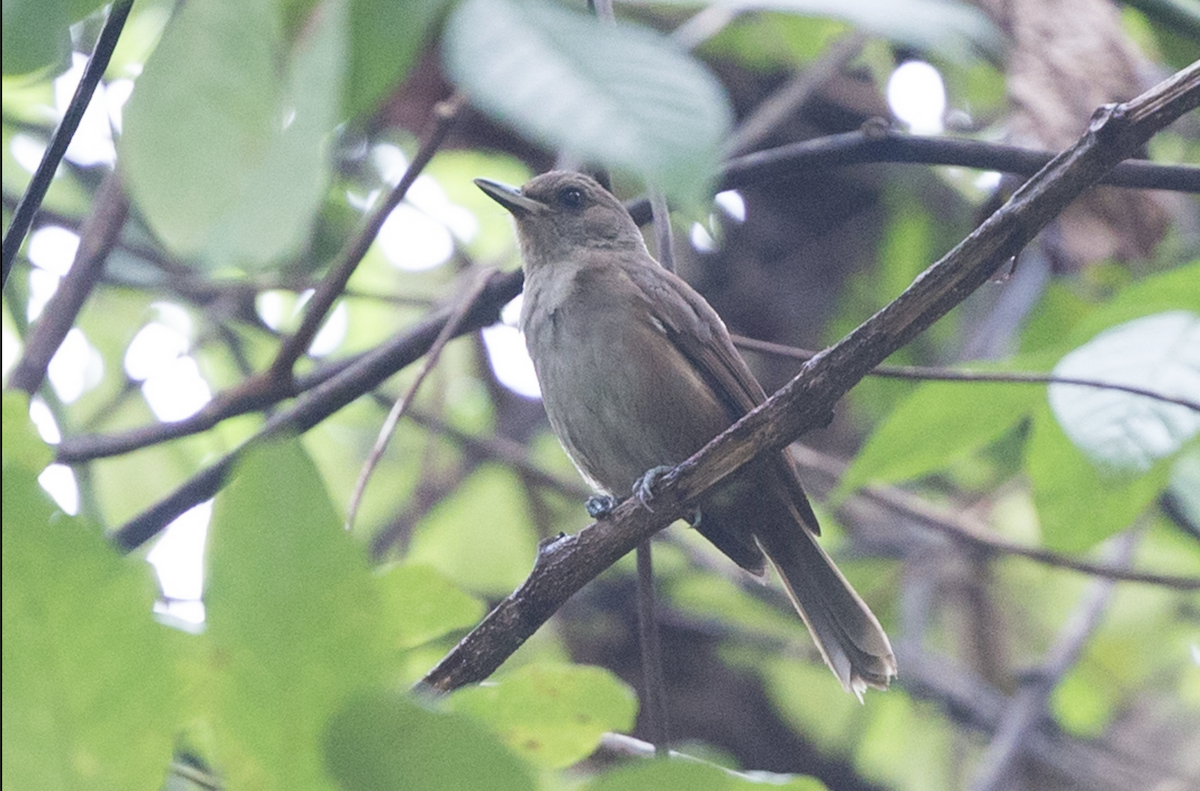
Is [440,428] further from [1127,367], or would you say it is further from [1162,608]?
[1162,608]

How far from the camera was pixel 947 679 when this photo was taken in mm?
5109

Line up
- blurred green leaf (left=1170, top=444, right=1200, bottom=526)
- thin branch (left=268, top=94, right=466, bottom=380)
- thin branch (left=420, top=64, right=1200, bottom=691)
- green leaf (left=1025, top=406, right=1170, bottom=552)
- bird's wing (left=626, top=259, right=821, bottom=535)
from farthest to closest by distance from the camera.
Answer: bird's wing (left=626, top=259, right=821, bottom=535) < blurred green leaf (left=1170, top=444, right=1200, bottom=526) < thin branch (left=268, top=94, right=466, bottom=380) < green leaf (left=1025, top=406, right=1170, bottom=552) < thin branch (left=420, top=64, right=1200, bottom=691)

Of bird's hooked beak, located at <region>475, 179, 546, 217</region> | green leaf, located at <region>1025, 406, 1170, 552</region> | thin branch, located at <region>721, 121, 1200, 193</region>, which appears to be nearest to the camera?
thin branch, located at <region>721, 121, 1200, 193</region>

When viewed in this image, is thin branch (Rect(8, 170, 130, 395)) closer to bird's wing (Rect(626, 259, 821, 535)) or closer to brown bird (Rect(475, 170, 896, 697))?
brown bird (Rect(475, 170, 896, 697))

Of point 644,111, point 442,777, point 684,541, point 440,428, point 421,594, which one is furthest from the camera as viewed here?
point 684,541

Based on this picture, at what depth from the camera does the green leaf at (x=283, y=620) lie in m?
0.81

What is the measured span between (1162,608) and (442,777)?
6.02m

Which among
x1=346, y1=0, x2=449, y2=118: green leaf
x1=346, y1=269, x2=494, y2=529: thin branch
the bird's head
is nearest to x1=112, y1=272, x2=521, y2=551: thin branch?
x1=346, y1=269, x2=494, y2=529: thin branch

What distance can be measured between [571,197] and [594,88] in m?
3.08

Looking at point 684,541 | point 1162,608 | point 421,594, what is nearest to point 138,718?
point 421,594

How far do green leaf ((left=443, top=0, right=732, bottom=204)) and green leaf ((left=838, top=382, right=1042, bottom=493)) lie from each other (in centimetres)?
163

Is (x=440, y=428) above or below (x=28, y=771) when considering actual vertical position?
above

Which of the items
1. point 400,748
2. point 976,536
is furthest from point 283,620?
point 976,536

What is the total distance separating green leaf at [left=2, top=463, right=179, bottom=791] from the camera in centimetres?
83
